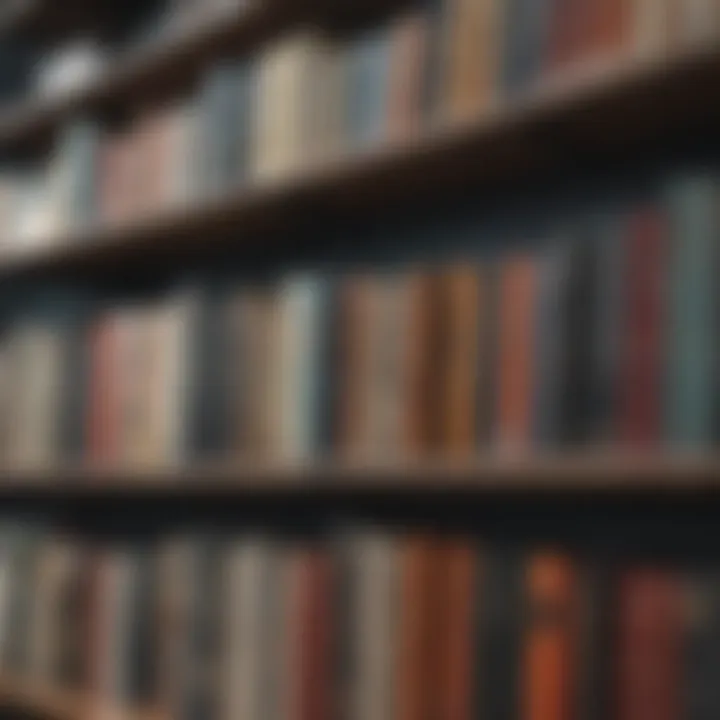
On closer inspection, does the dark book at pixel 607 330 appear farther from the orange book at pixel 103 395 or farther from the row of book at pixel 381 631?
the orange book at pixel 103 395

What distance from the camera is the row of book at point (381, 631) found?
942 millimetres

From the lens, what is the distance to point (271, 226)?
150cm

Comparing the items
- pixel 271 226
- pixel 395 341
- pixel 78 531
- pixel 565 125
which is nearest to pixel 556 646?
pixel 395 341

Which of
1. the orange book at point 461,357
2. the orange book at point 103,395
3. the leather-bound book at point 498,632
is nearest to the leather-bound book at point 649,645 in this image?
the leather-bound book at point 498,632

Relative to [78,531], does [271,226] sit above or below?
above

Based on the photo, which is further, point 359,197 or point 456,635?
point 359,197

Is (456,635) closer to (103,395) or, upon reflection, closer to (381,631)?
(381,631)

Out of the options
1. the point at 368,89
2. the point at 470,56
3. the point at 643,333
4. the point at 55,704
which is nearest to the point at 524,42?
the point at 470,56

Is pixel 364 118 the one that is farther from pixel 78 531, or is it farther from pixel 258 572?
pixel 78 531

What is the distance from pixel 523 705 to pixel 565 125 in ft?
1.84

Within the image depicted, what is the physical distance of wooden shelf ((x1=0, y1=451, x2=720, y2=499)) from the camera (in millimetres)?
941

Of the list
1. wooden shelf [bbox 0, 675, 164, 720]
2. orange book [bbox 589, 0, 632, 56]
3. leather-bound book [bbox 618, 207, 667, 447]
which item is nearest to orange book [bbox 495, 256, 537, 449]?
leather-bound book [bbox 618, 207, 667, 447]

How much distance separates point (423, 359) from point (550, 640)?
31 cm

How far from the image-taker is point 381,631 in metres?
1.13
